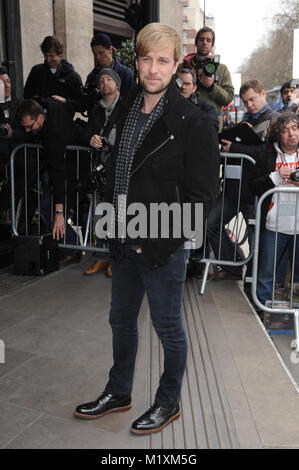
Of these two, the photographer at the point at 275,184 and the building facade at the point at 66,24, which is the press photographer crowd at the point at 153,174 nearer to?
the photographer at the point at 275,184

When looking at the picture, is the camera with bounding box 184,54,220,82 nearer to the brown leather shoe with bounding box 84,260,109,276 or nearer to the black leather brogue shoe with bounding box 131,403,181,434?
the brown leather shoe with bounding box 84,260,109,276

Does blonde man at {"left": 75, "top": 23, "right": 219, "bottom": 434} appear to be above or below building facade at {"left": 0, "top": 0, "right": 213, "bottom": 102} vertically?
below

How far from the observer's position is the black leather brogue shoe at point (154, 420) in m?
2.56

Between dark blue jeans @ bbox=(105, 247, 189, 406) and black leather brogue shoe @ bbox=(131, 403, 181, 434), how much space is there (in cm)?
4

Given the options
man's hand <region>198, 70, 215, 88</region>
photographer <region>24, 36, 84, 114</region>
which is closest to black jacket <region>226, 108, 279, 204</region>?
man's hand <region>198, 70, 215, 88</region>

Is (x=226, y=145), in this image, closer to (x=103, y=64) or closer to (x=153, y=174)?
(x=103, y=64)

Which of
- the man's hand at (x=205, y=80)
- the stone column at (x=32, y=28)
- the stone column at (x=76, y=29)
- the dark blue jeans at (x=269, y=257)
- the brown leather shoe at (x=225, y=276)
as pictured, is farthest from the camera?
the stone column at (x=76, y=29)

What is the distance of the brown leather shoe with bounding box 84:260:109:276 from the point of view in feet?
17.6

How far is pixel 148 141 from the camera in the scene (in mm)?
2270

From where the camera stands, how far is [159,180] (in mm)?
2279

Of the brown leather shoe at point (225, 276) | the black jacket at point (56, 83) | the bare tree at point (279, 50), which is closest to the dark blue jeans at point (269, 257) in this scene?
the brown leather shoe at point (225, 276)

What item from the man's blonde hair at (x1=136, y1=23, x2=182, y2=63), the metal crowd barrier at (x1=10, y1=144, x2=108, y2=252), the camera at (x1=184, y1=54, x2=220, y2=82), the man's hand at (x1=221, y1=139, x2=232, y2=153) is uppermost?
the camera at (x1=184, y1=54, x2=220, y2=82)

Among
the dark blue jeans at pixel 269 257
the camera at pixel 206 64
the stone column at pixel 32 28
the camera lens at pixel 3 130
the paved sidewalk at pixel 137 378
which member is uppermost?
the stone column at pixel 32 28

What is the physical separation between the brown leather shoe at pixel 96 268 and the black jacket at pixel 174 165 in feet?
10.2
